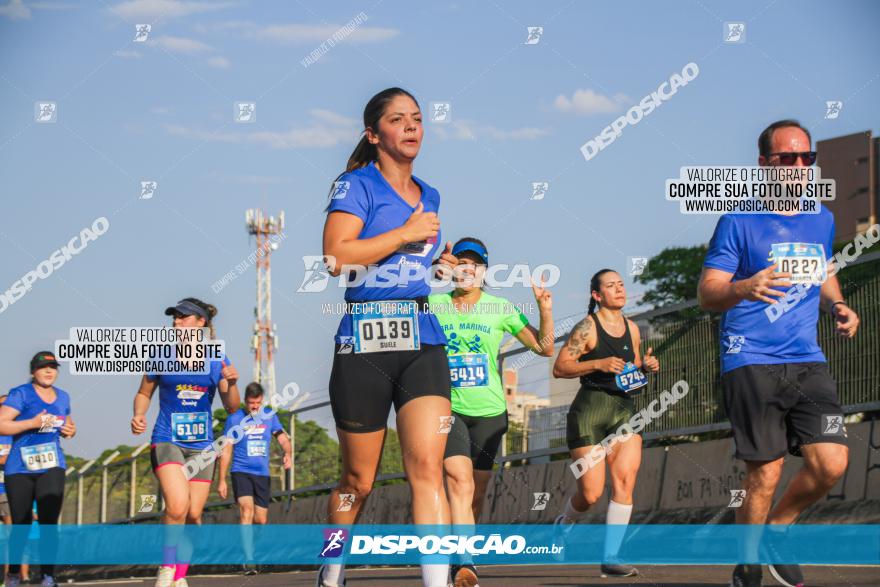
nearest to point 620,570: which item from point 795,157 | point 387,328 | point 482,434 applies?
point 482,434

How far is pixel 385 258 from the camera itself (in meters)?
6.30

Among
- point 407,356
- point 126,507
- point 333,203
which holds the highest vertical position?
point 333,203

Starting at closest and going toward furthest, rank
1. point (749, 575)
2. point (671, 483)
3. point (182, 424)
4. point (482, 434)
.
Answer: point (749, 575), point (482, 434), point (182, 424), point (671, 483)

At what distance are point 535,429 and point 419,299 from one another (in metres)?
10.4

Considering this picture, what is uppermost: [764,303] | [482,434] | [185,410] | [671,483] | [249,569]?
[764,303]

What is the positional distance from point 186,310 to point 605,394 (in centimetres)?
336

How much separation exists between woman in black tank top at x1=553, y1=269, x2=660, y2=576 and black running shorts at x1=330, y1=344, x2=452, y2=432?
4525 millimetres

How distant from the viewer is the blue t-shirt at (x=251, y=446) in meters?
18.1

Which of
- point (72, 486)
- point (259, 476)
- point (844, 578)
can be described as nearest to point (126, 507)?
point (72, 486)

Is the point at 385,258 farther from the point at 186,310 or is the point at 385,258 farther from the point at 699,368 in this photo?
the point at 699,368

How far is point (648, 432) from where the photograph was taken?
1470cm

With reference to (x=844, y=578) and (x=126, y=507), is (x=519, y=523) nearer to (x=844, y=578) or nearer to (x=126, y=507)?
(x=844, y=578)

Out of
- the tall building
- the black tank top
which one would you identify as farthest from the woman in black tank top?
the tall building

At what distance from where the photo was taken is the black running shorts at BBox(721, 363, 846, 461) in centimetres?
681
